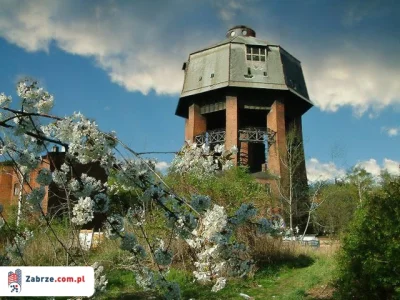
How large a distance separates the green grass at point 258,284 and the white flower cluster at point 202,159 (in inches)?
183

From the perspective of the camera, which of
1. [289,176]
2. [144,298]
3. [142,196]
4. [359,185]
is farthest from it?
[359,185]

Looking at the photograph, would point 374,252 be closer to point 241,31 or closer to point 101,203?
point 101,203

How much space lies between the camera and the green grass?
8.05 metres

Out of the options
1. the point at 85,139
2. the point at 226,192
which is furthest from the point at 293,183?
the point at 85,139

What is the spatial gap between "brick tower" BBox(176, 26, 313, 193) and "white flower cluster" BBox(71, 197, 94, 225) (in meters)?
24.2

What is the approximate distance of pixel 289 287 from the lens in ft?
29.9

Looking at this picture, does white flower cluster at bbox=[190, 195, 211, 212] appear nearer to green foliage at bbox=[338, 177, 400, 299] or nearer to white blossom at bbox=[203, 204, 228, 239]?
white blossom at bbox=[203, 204, 228, 239]

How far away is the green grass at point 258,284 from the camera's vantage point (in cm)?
805

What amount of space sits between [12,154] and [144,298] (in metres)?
5.52

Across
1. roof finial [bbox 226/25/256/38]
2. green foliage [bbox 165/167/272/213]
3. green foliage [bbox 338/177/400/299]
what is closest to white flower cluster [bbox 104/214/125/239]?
green foliage [bbox 338/177/400/299]

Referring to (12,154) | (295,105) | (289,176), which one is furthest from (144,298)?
(295,105)

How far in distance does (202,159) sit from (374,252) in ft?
12.0

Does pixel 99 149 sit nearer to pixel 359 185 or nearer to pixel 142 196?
pixel 142 196

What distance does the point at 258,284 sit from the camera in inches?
372
